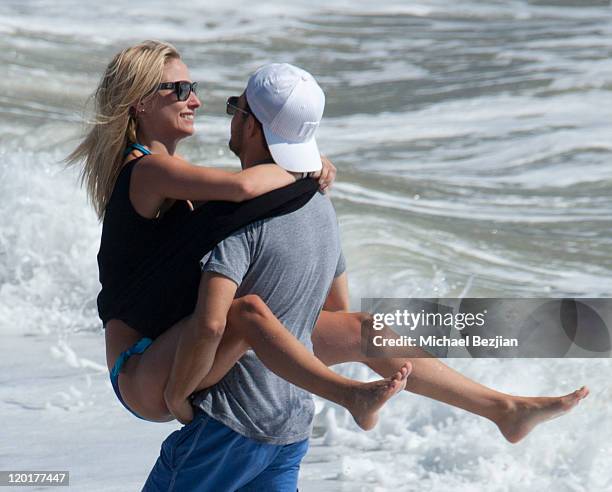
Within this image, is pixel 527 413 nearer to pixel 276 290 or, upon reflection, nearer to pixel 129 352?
pixel 276 290

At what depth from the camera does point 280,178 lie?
7.30 ft

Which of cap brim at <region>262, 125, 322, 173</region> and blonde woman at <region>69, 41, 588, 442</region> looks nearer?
blonde woman at <region>69, 41, 588, 442</region>

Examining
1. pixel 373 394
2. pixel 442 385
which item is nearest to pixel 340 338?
pixel 442 385

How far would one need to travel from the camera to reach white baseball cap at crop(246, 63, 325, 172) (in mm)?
2236

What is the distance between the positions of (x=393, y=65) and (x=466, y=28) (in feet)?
4.66

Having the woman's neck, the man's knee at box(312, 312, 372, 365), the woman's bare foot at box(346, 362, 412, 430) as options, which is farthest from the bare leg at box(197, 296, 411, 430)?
the woman's neck

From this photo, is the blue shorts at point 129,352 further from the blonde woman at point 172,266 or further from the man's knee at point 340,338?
the man's knee at point 340,338

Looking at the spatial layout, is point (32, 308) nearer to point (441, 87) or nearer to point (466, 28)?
point (441, 87)

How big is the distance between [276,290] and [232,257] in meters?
0.13

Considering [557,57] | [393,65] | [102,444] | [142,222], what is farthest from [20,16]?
[142,222]

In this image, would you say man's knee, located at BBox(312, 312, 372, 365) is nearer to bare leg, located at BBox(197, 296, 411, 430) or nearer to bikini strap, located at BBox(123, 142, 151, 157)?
bare leg, located at BBox(197, 296, 411, 430)

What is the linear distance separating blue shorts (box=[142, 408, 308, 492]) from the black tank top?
222 millimetres

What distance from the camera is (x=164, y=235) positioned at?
2.28 metres

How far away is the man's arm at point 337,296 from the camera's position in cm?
252
